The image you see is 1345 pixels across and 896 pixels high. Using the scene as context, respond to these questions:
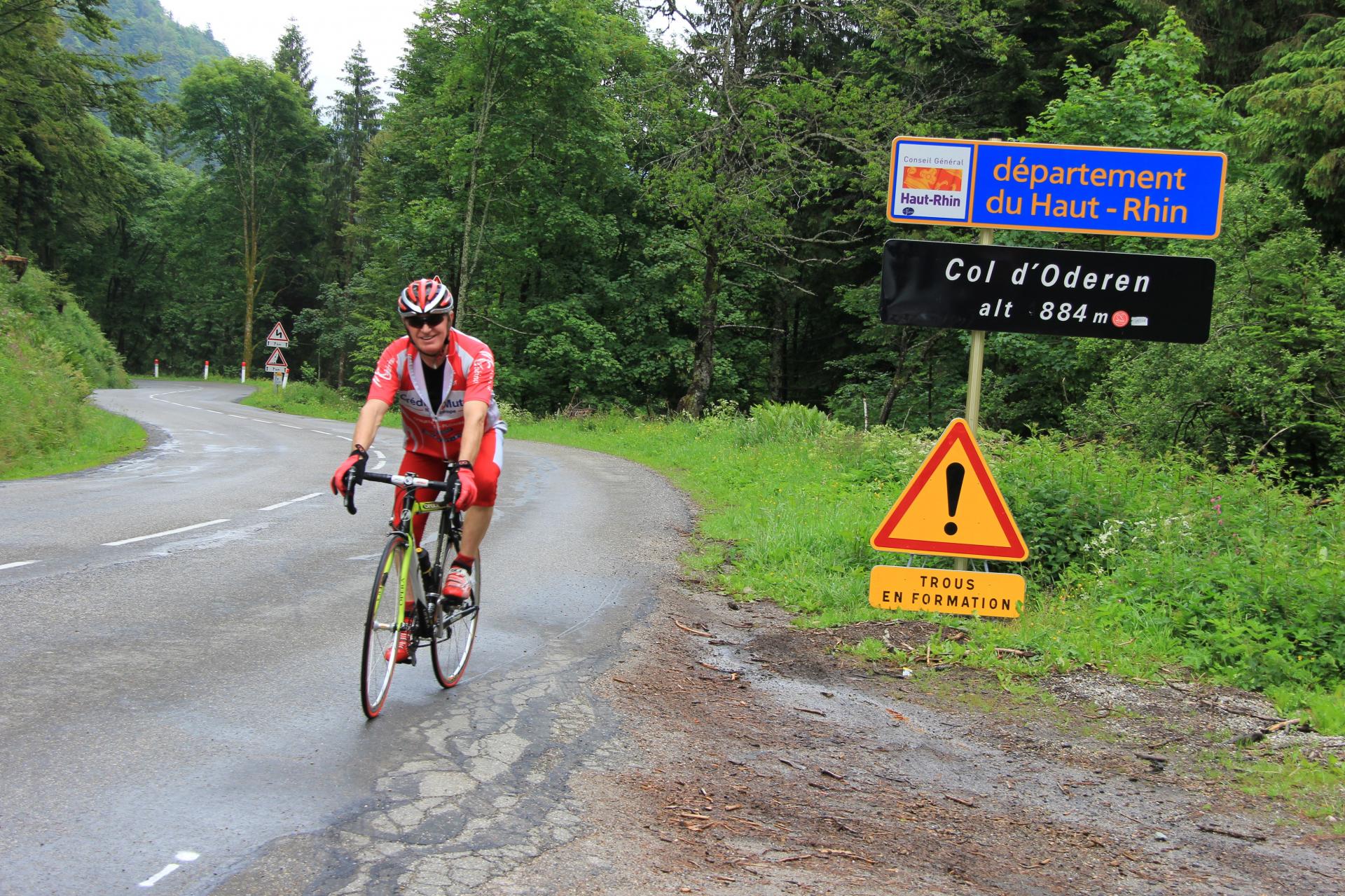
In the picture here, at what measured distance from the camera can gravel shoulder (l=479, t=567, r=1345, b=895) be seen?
3.46 metres

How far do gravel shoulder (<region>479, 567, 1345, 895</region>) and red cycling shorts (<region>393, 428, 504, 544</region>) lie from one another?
53.2 inches

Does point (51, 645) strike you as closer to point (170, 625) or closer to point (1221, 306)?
point (170, 625)

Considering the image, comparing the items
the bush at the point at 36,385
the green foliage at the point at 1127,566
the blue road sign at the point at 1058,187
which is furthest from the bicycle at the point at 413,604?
the bush at the point at 36,385

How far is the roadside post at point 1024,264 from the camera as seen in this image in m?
6.55

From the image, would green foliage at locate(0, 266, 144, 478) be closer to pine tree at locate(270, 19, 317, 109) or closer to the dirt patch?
the dirt patch

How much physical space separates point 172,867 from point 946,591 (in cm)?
503

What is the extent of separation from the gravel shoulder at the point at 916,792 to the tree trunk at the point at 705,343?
2263 cm

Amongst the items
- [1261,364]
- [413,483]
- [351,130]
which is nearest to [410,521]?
[413,483]

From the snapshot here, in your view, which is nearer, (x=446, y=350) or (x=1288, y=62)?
(x=446, y=350)

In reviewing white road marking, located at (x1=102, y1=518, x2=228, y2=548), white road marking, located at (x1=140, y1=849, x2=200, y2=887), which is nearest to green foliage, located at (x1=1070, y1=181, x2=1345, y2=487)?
white road marking, located at (x1=140, y1=849, x2=200, y2=887)

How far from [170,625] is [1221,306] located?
1223 centimetres

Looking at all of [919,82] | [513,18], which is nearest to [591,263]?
[513,18]

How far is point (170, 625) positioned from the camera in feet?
20.6

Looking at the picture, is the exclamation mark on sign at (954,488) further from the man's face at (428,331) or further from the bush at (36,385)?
the bush at (36,385)
